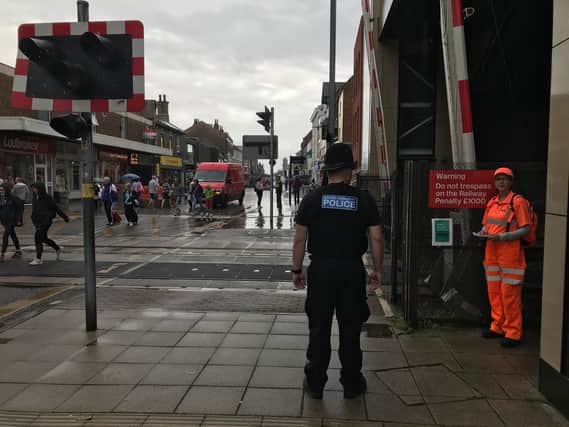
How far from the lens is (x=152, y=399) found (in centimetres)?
363

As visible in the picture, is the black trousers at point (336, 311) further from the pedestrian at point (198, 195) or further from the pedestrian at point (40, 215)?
the pedestrian at point (198, 195)

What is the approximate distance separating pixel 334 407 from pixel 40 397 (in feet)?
7.18

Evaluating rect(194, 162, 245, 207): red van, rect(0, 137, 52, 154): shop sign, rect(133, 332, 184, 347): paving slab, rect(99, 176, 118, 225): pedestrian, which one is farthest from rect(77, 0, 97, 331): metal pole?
rect(0, 137, 52, 154): shop sign

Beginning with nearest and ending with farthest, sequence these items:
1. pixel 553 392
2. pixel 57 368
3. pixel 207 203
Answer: pixel 553 392
pixel 57 368
pixel 207 203

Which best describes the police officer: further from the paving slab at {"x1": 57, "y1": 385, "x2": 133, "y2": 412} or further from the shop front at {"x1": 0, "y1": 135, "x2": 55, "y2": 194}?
the shop front at {"x1": 0, "y1": 135, "x2": 55, "y2": 194}

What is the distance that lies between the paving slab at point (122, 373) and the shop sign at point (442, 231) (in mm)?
3157

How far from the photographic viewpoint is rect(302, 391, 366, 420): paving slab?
3.38 meters

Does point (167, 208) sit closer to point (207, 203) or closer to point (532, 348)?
point (207, 203)

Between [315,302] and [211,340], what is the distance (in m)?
1.77

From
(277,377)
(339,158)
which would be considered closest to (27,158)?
(277,377)

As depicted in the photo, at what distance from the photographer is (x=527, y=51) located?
28.1ft

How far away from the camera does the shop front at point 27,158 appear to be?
24.8 meters

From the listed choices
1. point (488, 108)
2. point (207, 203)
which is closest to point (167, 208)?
point (207, 203)

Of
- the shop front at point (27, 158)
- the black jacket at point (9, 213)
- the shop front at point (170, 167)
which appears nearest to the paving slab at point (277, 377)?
the black jacket at point (9, 213)
